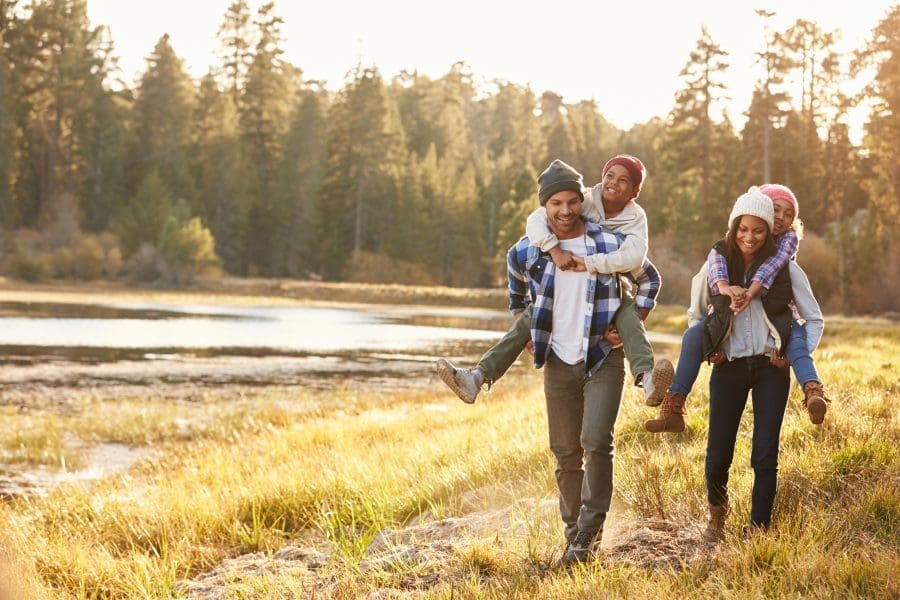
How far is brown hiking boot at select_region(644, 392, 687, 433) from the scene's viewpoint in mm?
4113

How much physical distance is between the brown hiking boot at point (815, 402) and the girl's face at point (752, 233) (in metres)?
0.69

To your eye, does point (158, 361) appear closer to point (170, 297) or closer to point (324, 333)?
point (324, 333)

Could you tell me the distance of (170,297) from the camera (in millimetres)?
50688

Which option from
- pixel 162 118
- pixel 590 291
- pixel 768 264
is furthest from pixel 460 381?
pixel 162 118

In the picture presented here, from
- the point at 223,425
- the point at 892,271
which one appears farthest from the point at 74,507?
the point at 892,271

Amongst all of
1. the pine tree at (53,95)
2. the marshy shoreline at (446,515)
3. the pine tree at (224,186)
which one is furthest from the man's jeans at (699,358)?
the pine tree at (53,95)

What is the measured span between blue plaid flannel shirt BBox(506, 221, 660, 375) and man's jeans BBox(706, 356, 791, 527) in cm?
53

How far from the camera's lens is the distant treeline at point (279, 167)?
51.6 m

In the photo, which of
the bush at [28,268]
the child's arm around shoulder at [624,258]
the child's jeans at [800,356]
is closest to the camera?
the child's jeans at [800,356]

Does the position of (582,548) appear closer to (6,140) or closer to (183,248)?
(183,248)

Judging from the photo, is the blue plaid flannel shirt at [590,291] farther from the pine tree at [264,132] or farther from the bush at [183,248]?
the pine tree at [264,132]

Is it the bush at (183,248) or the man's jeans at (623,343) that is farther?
the bush at (183,248)

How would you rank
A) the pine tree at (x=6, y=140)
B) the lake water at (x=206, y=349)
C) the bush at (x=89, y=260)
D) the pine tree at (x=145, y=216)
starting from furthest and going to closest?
the pine tree at (x=6, y=140), the pine tree at (x=145, y=216), the bush at (x=89, y=260), the lake water at (x=206, y=349)

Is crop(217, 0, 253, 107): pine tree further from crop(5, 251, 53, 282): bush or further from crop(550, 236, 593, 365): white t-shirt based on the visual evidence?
crop(550, 236, 593, 365): white t-shirt
